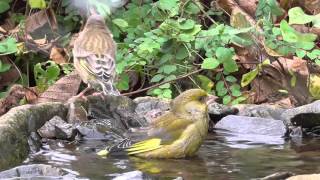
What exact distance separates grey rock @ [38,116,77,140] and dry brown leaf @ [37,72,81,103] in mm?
1880

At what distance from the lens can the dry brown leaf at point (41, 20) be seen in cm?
898

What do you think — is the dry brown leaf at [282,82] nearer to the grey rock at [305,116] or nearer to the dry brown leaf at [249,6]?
the dry brown leaf at [249,6]

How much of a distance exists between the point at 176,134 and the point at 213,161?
0.31 metres

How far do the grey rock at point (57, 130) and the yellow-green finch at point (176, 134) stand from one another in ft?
1.29

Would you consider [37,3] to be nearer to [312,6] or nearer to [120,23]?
[120,23]

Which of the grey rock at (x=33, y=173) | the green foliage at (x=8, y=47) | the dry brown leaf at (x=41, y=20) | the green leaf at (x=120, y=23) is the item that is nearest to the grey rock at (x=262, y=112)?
the grey rock at (x=33, y=173)

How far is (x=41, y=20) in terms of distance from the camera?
9.09 meters

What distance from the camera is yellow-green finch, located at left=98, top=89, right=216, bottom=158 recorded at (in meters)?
4.70

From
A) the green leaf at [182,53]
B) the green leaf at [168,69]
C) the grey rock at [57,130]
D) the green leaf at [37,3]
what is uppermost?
the green leaf at [37,3]

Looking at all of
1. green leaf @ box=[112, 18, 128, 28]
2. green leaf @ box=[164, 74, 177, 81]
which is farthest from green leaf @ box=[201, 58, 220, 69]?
green leaf @ box=[112, 18, 128, 28]

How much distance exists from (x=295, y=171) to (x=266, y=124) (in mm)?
1197

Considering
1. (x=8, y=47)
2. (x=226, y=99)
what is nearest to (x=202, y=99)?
(x=226, y=99)

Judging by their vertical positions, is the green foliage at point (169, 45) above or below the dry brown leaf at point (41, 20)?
below

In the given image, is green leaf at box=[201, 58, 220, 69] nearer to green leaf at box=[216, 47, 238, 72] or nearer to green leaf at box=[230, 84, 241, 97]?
green leaf at box=[216, 47, 238, 72]
